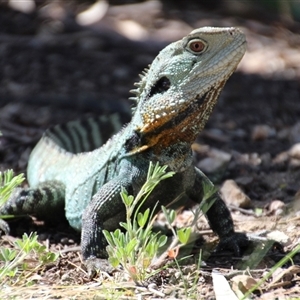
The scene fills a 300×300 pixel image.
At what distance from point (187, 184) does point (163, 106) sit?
0.77 meters

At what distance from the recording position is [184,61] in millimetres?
5266

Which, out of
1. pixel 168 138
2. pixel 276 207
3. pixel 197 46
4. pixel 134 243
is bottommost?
pixel 276 207

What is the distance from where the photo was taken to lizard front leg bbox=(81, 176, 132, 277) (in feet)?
17.5

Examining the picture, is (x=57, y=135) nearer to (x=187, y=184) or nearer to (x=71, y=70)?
(x=187, y=184)

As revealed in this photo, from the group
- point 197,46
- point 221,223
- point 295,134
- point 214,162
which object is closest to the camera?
point 197,46

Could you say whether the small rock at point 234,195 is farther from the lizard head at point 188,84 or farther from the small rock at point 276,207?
the lizard head at point 188,84

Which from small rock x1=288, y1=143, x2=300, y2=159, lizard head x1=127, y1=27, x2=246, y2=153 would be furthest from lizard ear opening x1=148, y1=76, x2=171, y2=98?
small rock x1=288, y1=143, x2=300, y2=159

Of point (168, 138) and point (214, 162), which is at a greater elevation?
point (168, 138)

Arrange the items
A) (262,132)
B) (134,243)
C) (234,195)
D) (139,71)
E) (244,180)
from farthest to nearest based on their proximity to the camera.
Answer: (139,71) < (262,132) < (244,180) < (234,195) < (134,243)

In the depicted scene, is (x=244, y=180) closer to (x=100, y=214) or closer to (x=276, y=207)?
(x=276, y=207)

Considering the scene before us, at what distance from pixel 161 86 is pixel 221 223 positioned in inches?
51.0

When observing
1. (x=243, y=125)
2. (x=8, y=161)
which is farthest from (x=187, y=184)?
(x=243, y=125)

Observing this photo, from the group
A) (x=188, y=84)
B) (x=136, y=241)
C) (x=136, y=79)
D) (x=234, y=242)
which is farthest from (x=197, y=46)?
(x=136, y=79)

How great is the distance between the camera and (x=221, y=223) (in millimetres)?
5703
